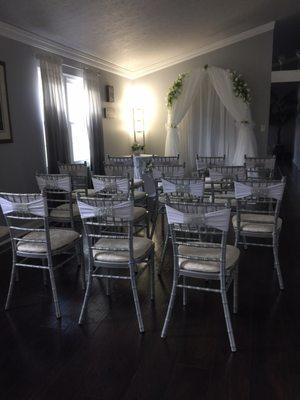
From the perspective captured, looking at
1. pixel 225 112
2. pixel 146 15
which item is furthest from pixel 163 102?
pixel 146 15

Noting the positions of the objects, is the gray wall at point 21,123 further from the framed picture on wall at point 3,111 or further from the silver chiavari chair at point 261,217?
the silver chiavari chair at point 261,217

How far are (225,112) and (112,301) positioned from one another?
5330 millimetres

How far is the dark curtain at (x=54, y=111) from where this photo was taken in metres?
4.69

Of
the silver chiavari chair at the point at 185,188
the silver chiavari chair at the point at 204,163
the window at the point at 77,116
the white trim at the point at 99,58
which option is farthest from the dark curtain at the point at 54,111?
the silver chiavari chair at the point at 185,188

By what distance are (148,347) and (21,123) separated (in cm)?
332

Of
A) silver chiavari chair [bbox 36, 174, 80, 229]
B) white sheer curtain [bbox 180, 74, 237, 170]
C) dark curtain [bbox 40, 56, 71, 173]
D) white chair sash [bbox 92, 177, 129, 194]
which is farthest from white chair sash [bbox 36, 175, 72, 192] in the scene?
white sheer curtain [bbox 180, 74, 237, 170]

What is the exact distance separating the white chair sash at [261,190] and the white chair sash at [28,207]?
5.18 ft

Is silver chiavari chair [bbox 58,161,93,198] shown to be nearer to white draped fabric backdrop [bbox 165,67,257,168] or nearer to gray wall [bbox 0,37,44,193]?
gray wall [bbox 0,37,44,193]

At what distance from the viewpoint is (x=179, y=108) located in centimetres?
710

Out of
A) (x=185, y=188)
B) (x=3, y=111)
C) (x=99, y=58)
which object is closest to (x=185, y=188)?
(x=185, y=188)

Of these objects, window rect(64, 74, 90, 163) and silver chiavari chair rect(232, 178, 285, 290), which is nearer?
silver chiavari chair rect(232, 178, 285, 290)

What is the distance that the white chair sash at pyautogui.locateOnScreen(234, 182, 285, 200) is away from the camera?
110 inches

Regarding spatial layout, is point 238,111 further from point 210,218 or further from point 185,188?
point 210,218

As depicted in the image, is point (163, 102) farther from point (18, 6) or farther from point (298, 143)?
point (298, 143)
